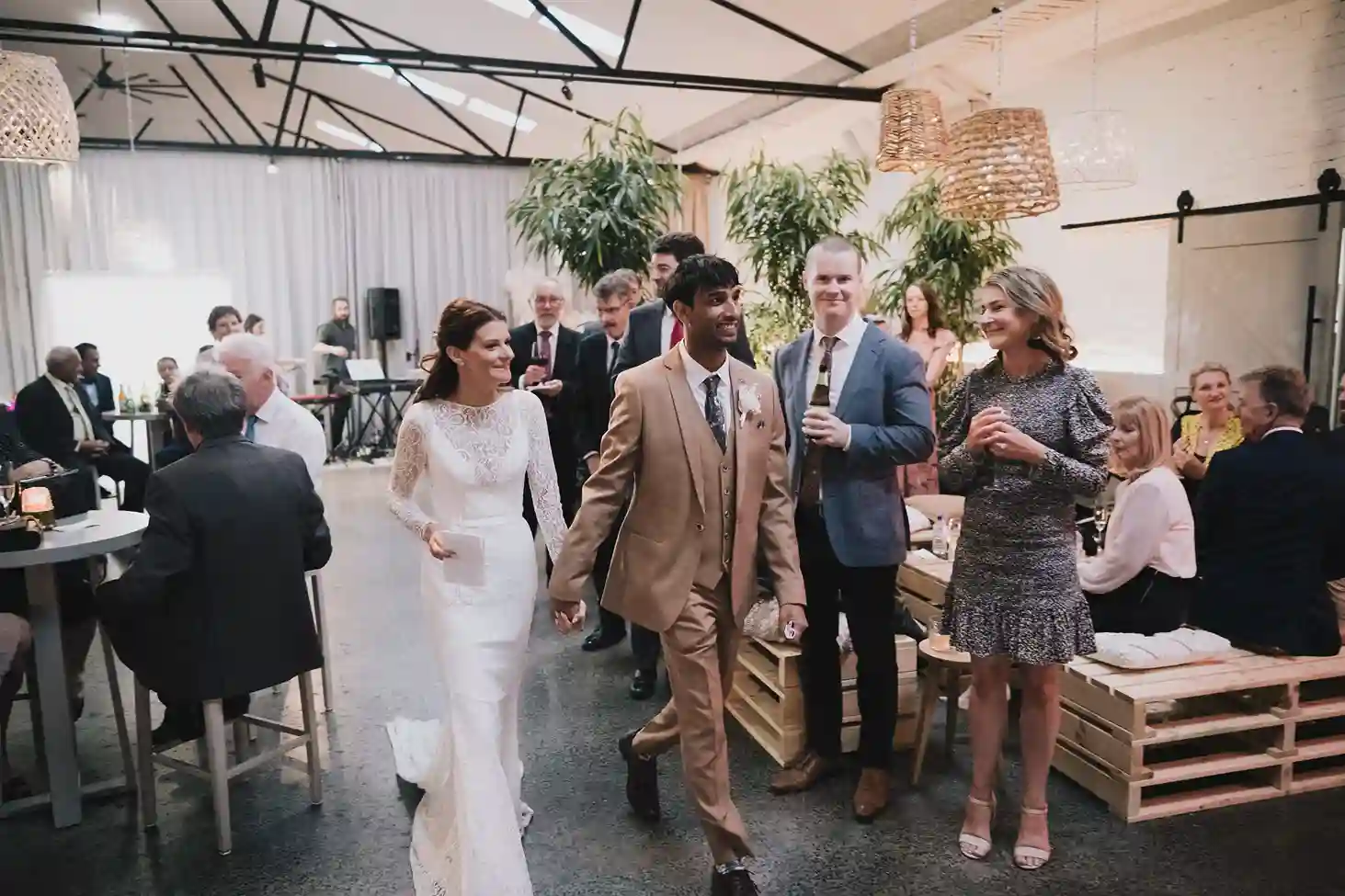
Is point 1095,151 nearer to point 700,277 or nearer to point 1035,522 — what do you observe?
point 1035,522

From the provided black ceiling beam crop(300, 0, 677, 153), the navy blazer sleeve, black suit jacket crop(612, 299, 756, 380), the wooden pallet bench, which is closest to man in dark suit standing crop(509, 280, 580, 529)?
black suit jacket crop(612, 299, 756, 380)

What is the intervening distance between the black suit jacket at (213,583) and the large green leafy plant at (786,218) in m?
4.11

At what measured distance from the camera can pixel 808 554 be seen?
123 inches

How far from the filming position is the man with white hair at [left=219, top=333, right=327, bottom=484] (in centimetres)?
351

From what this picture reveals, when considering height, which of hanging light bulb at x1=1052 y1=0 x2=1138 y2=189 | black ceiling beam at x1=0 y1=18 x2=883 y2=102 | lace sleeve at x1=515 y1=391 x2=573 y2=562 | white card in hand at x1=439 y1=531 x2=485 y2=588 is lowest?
white card in hand at x1=439 y1=531 x2=485 y2=588

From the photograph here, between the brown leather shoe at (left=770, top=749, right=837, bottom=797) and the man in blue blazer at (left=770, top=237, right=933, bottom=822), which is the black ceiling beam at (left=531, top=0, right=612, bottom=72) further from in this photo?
the brown leather shoe at (left=770, top=749, right=837, bottom=797)

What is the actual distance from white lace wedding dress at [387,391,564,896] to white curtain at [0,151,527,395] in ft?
35.8

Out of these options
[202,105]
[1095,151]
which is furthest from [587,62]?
[202,105]

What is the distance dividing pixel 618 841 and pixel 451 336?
155cm

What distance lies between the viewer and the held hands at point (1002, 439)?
8.37ft

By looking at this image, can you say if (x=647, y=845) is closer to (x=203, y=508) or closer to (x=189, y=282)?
(x=203, y=508)

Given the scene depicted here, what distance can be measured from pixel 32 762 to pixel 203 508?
1596mm

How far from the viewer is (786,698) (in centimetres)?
334

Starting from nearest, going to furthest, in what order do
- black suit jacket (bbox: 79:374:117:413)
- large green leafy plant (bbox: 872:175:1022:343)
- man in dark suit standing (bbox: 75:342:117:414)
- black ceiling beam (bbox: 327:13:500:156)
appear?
1. large green leafy plant (bbox: 872:175:1022:343)
2. man in dark suit standing (bbox: 75:342:117:414)
3. black suit jacket (bbox: 79:374:117:413)
4. black ceiling beam (bbox: 327:13:500:156)
